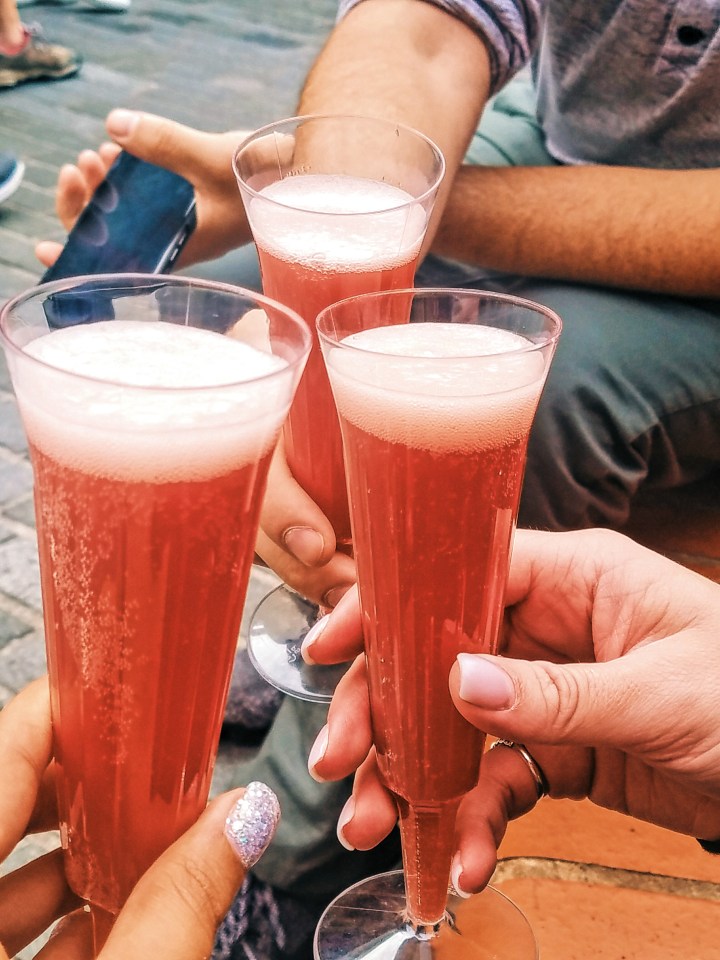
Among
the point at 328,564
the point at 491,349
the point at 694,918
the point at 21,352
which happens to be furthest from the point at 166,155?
the point at 694,918

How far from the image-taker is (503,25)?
Answer: 2.03 m

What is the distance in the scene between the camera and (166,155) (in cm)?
181

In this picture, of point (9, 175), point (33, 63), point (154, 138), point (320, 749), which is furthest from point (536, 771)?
point (33, 63)

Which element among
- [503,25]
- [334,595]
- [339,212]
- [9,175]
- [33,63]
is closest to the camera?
[339,212]

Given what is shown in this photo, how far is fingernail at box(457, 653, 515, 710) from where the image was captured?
34.3 inches

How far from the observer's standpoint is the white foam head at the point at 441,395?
2.78 feet

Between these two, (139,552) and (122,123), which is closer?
(139,552)

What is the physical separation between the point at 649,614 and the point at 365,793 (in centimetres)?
38

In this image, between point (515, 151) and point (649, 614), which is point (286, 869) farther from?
point (515, 151)

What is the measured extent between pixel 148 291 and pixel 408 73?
1205 mm

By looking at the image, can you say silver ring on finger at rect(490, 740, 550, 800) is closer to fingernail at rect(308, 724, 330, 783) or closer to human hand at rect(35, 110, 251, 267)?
fingernail at rect(308, 724, 330, 783)

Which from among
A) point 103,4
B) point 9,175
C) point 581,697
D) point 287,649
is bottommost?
point 103,4

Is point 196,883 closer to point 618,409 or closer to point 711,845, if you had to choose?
point 711,845

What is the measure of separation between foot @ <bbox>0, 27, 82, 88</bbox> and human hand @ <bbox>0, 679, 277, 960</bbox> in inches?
198
